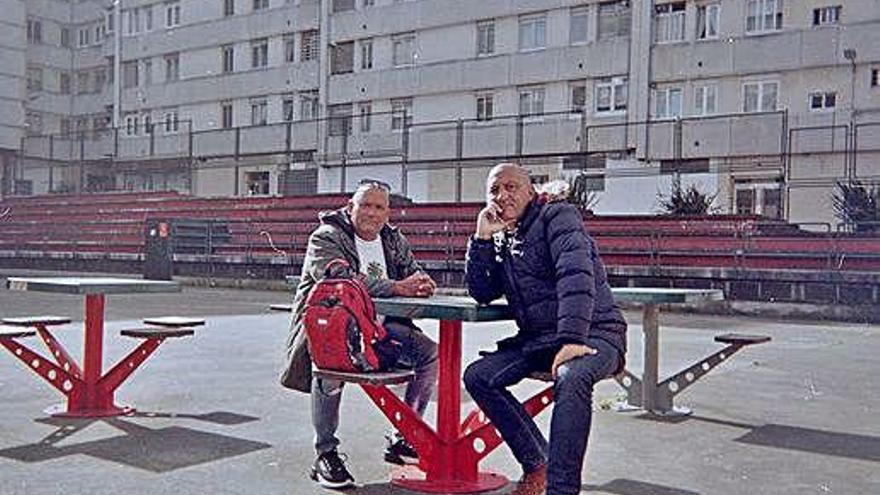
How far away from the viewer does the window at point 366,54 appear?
4000 cm

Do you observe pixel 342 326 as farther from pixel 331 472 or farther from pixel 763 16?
pixel 763 16

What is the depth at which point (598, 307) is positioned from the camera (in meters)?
4.59

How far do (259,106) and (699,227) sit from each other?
1034 inches

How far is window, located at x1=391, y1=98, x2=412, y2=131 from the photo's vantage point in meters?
37.3

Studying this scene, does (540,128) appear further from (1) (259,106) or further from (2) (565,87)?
(1) (259,106)

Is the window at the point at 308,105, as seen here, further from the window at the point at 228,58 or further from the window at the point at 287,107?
→ the window at the point at 228,58

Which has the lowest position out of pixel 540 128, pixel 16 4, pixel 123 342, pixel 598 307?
pixel 123 342

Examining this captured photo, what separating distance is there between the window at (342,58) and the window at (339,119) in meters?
1.54

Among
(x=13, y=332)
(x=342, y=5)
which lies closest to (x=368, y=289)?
(x=13, y=332)

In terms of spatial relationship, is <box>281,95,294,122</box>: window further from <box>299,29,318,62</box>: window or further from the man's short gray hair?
the man's short gray hair

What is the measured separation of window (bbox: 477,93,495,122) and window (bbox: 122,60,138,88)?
853 inches

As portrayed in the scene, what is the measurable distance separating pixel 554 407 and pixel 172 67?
4667 cm

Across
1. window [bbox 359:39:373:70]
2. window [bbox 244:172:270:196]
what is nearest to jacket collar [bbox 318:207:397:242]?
window [bbox 359:39:373:70]

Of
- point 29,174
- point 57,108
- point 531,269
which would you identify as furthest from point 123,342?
point 57,108
